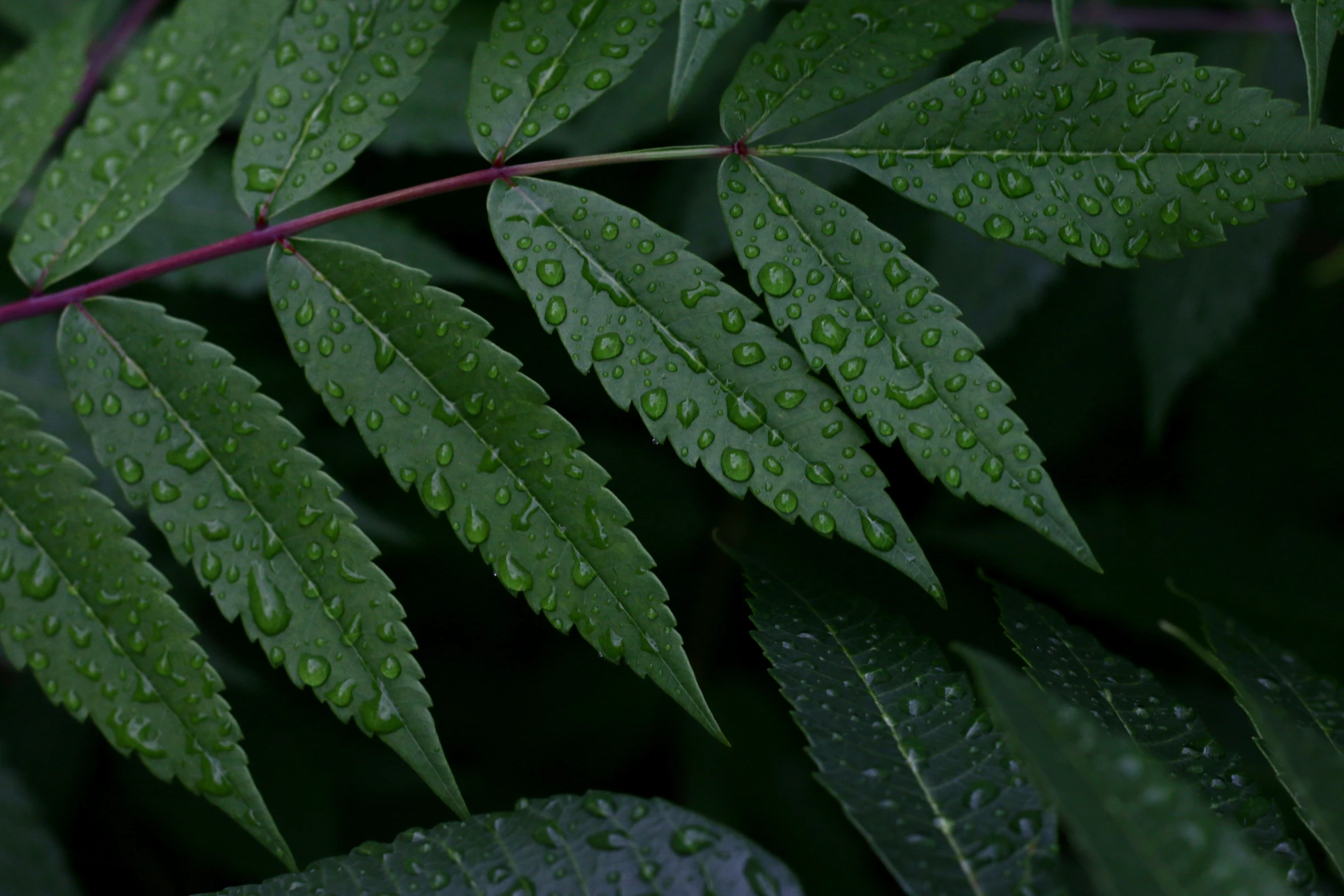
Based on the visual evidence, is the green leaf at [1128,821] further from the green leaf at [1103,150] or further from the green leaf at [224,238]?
the green leaf at [224,238]

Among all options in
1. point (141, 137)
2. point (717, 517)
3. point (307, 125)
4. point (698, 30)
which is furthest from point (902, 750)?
point (717, 517)

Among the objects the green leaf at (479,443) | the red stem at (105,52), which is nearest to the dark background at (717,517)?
the red stem at (105,52)

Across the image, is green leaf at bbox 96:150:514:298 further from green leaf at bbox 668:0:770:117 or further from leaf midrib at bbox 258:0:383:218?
green leaf at bbox 668:0:770:117

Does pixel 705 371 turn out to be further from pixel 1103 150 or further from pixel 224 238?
pixel 224 238

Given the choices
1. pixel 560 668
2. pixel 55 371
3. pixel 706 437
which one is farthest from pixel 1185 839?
pixel 55 371

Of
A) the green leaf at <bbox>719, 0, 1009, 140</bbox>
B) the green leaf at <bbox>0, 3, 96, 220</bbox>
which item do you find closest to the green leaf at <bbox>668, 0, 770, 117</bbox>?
the green leaf at <bbox>719, 0, 1009, 140</bbox>

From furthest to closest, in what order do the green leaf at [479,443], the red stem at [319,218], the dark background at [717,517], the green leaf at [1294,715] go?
the dark background at [717,517] → the red stem at [319,218] → the green leaf at [479,443] → the green leaf at [1294,715]
